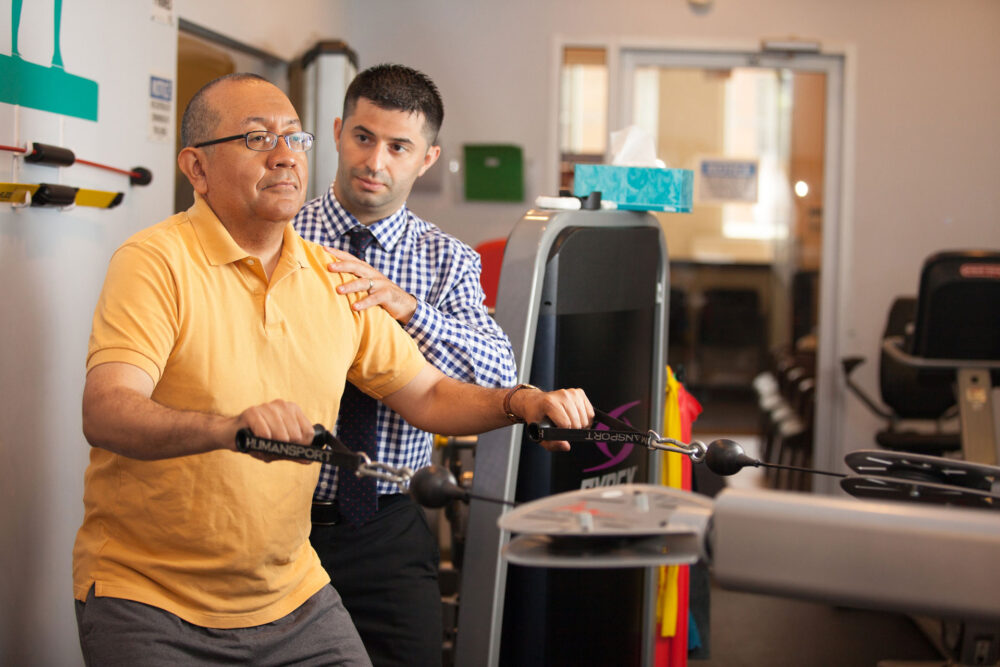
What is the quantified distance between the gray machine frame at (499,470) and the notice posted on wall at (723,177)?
121 inches

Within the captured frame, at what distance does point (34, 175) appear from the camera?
2348 mm

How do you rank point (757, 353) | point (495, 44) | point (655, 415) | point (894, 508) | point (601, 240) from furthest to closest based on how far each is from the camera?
1. point (757, 353)
2. point (495, 44)
3. point (655, 415)
4. point (601, 240)
5. point (894, 508)

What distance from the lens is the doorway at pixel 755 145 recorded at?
5.15 m

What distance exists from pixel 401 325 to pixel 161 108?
5.06 feet

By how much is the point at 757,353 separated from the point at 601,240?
361 cm

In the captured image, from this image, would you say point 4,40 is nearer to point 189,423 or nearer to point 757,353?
point 189,423

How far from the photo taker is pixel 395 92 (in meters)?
2.04

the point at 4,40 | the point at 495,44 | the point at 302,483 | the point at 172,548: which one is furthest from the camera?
the point at 495,44

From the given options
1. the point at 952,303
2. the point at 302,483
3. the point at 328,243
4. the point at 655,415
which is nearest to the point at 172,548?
the point at 302,483

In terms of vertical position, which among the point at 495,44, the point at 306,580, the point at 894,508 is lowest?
the point at 306,580

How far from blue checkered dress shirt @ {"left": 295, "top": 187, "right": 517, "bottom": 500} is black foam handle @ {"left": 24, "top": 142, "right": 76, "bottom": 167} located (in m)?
0.70

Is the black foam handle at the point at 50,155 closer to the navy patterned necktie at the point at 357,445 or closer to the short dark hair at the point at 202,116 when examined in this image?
the short dark hair at the point at 202,116

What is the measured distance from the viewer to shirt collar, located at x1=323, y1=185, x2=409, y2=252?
205 cm

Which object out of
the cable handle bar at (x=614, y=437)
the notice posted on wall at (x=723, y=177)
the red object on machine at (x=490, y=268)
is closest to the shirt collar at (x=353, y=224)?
the cable handle bar at (x=614, y=437)
